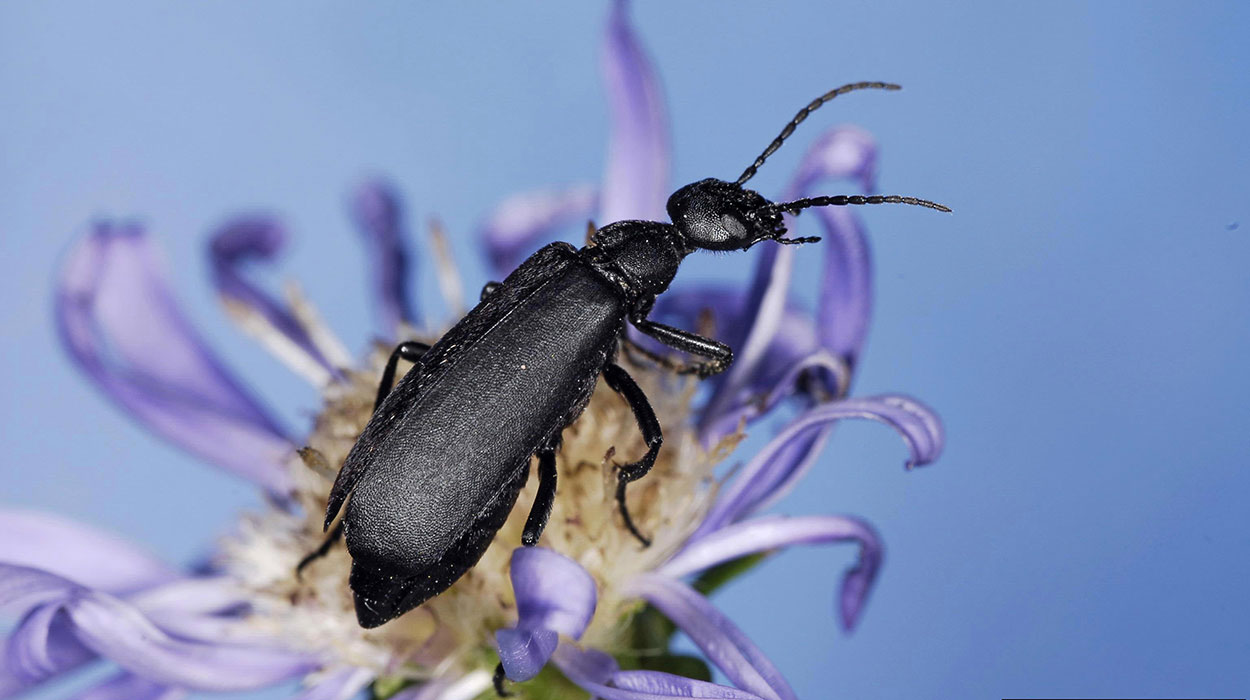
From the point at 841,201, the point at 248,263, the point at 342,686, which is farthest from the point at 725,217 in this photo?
the point at 248,263

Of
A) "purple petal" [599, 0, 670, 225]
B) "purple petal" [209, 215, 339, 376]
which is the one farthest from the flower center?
"purple petal" [209, 215, 339, 376]

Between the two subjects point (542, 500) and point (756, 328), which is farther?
point (756, 328)

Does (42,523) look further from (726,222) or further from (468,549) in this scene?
(726,222)

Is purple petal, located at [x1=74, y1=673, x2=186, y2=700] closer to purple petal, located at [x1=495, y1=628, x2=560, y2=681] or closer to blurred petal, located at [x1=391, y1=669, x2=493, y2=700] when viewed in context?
blurred petal, located at [x1=391, y1=669, x2=493, y2=700]

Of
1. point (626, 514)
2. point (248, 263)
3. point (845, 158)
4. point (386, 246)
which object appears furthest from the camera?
point (386, 246)

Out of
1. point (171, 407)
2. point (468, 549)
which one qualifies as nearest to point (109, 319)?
point (171, 407)

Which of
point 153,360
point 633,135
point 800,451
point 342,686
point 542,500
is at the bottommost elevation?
point 342,686

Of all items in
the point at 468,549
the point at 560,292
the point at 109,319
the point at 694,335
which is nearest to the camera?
the point at 468,549

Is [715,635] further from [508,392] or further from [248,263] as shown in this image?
[248,263]
